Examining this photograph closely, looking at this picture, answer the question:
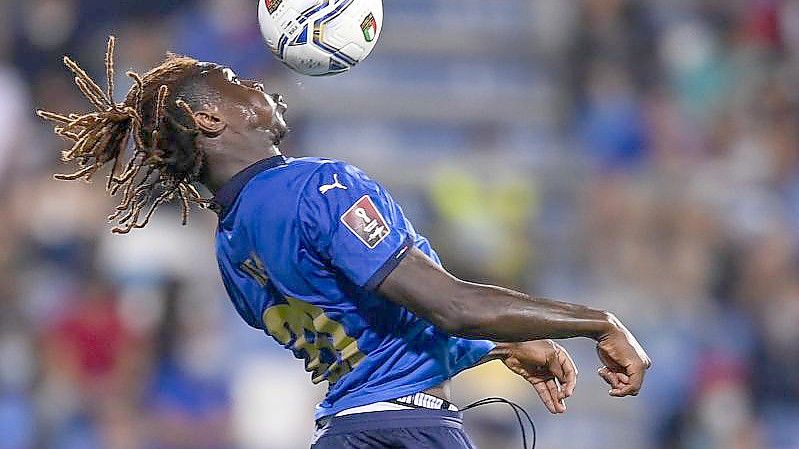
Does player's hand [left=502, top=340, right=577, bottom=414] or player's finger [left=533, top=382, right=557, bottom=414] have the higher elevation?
player's hand [left=502, top=340, right=577, bottom=414]

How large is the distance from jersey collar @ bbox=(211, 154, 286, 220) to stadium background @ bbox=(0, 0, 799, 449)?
3.88 metres

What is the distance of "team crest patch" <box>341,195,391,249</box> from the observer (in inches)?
126

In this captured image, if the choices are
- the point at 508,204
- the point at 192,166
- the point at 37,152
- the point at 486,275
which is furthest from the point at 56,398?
the point at 192,166

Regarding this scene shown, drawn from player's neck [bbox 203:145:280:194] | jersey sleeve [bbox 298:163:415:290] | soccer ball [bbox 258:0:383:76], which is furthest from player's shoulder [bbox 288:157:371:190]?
soccer ball [bbox 258:0:383:76]

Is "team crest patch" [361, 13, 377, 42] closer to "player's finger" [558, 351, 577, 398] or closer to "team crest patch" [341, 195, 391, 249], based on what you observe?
"team crest patch" [341, 195, 391, 249]

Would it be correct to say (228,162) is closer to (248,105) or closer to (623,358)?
(248,105)

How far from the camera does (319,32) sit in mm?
3725

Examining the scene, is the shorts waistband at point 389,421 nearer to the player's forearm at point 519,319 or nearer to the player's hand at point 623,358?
the player's forearm at point 519,319

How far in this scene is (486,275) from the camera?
8.19m

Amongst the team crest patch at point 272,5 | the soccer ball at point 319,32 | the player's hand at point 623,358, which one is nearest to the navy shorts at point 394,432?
the player's hand at point 623,358

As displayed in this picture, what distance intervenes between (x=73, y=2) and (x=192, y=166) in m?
5.51

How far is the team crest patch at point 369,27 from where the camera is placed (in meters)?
3.79

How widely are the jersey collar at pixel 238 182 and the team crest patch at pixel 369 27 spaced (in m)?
0.50

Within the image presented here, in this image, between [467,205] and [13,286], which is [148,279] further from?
[467,205]
